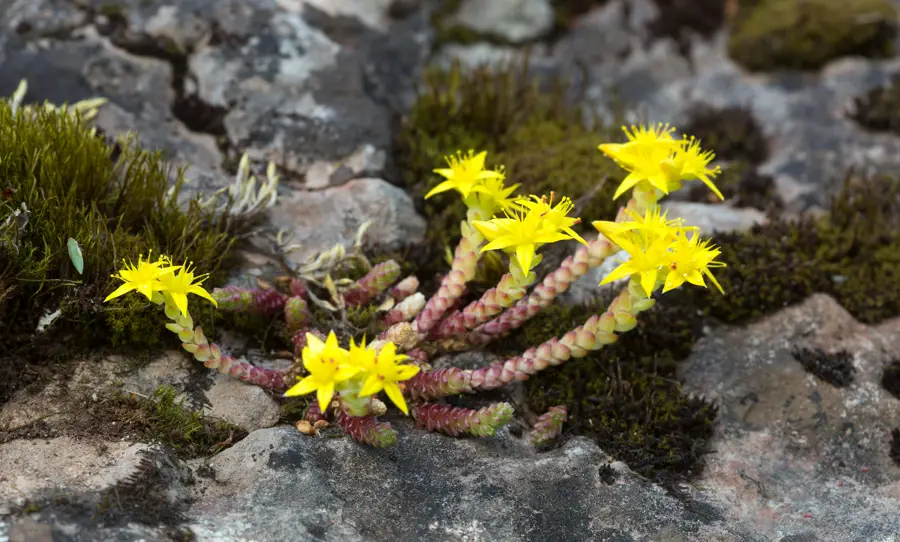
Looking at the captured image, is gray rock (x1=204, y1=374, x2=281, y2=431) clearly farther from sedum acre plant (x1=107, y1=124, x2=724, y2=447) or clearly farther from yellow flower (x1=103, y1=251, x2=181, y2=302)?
yellow flower (x1=103, y1=251, x2=181, y2=302)

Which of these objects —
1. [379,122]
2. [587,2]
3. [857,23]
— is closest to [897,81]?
[857,23]

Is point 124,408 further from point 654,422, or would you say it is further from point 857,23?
point 857,23

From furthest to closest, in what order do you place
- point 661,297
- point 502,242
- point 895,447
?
point 661,297 < point 895,447 < point 502,242

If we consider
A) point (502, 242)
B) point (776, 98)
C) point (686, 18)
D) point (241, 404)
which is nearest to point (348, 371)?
point (502, 242)

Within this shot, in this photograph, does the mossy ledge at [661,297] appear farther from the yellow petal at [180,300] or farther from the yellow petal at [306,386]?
the yellow petal at [180,300]

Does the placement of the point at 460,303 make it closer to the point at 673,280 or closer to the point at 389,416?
the point at 389,416

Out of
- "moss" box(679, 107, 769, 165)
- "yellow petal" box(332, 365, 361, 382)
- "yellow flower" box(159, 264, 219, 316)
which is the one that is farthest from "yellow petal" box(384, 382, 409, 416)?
"moss" box(679, 107, 769, 165)
